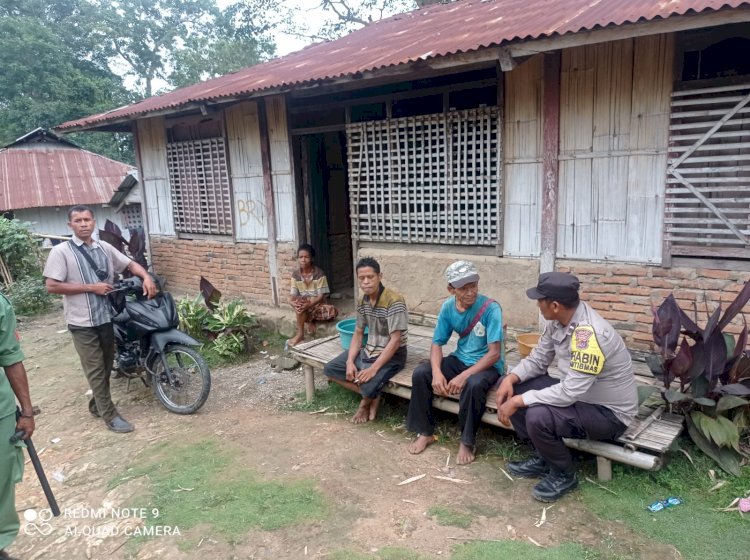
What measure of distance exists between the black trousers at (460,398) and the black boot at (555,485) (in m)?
0.60

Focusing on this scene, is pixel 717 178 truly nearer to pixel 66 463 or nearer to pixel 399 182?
pixel 399 182

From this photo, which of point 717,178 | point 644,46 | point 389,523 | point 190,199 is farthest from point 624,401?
point 190,199

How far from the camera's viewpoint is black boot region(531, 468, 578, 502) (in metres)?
3.11

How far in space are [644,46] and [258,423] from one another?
14.3ft

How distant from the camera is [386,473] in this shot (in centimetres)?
359

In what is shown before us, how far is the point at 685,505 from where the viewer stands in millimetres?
2990

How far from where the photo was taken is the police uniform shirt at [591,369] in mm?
2932

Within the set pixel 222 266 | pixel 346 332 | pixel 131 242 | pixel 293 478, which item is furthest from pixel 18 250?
pixel 293 478

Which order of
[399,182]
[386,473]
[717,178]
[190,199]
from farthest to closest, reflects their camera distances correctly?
[190,199] → [399,182] → [717,178] → [386,473]

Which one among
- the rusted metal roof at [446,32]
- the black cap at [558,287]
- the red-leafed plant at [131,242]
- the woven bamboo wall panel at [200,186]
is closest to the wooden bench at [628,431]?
the black cap at [558,287]

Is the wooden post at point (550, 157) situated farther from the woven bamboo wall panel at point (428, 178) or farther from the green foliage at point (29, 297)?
the green foliage at point (29, 297)

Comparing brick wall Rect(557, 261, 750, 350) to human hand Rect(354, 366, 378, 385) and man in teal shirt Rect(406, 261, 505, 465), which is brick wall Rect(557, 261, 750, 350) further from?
human hand Rect(354, 366, 378, 385)

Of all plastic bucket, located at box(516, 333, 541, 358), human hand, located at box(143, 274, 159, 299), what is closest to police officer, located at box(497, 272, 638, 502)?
plastic bucket, located at box(516, 333, 541, 358)

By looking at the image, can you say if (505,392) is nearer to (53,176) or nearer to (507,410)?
(507,410)
